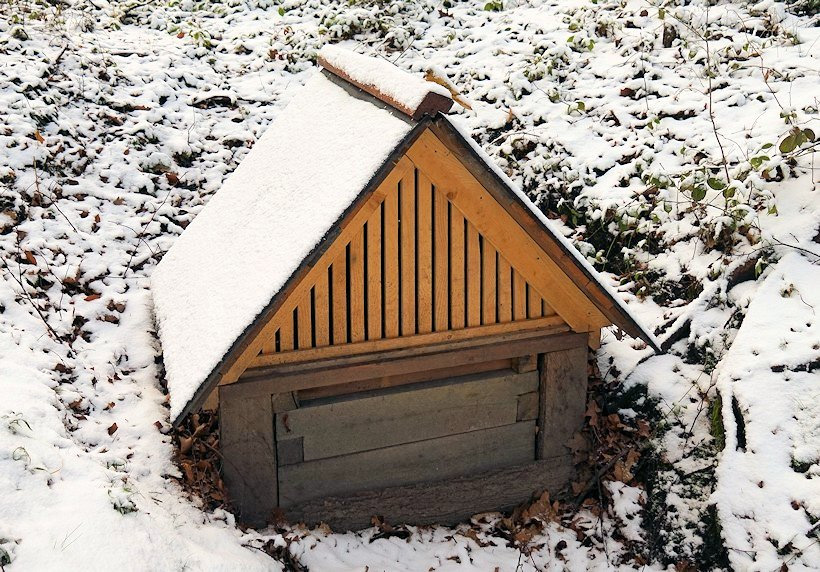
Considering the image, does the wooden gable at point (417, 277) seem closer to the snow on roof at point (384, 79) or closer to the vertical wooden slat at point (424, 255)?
the vertical wooden slat at point (424, 255)

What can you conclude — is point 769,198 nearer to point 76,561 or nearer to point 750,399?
point 750,399

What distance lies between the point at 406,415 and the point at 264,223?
1414mm

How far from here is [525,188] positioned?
23.9 ft

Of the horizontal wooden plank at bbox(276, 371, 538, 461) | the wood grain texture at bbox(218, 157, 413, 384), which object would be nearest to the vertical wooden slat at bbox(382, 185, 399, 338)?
the wood grain texture at bbox(218, 157, 413, 384)

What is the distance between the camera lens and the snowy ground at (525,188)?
171 inches

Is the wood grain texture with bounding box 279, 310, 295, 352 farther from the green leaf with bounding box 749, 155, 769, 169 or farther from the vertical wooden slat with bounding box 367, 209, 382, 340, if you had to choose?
the green leaf with bounding box 749, 155, 769, 169

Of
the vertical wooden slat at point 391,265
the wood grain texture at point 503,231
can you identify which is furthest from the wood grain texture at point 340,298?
the wood grain texture at point 503,231

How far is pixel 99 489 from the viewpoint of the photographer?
3930 mm

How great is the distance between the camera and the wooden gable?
161 inches

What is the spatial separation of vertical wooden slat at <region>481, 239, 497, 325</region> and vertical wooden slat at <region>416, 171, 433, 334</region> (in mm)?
315

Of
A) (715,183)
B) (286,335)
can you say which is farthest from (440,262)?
(715,183)

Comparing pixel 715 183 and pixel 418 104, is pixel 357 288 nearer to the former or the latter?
pixel 418 104

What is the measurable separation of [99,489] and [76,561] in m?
0.54

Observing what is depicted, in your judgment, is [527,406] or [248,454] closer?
[248,454]
